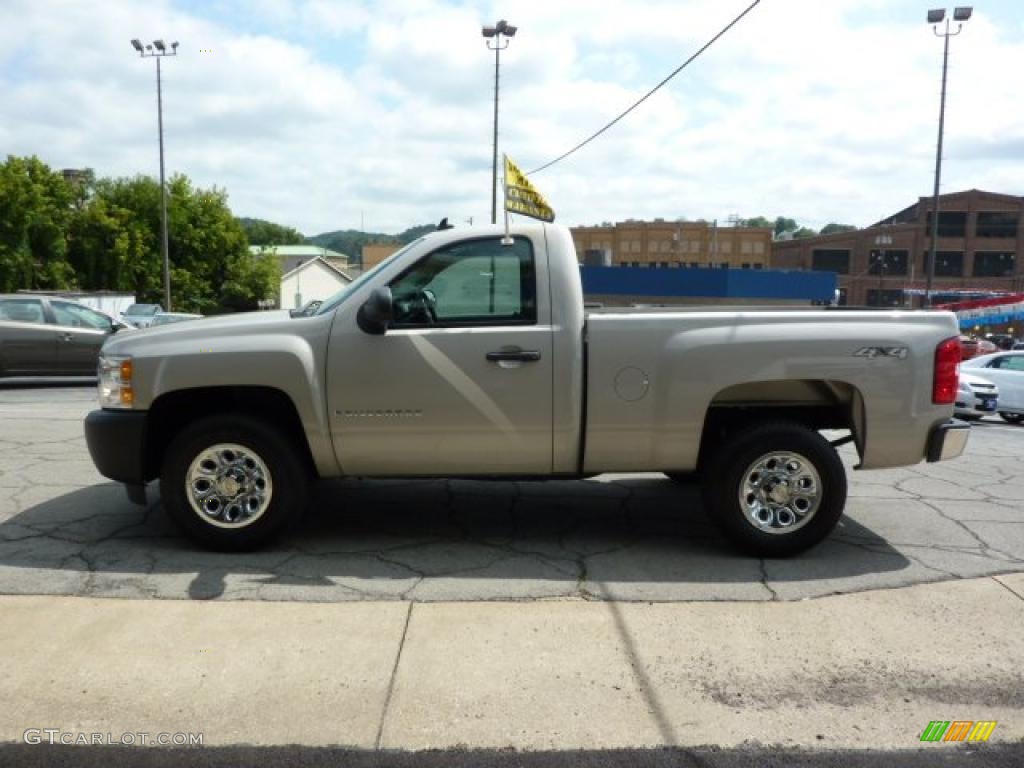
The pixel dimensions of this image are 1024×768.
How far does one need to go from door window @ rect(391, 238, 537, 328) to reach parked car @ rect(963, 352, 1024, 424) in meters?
13.5

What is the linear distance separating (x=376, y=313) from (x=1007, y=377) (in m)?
14.3

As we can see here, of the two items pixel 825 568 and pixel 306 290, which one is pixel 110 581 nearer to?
pixel 825 568

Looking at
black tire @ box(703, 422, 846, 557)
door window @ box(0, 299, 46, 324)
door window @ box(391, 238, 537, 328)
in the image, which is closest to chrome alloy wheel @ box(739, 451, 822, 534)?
black tire @ box(703, 422, 846, 557)

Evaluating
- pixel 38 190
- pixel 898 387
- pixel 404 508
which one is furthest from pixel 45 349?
pixel 38 190

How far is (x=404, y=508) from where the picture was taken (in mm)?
5992

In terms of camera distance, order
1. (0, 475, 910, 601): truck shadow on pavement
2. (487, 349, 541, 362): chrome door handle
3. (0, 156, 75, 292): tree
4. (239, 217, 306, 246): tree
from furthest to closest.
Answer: (239, 217, 306, 246): tree < (0, 156, 75, 292): tree < (487, 349, 541, 362): chrome door handle < (0, 475, 910, 601): truck shadow on pavement

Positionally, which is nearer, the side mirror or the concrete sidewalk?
the concrete sidewalk

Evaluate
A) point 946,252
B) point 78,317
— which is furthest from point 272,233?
point 78,317

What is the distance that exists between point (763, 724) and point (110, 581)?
3.44 metres

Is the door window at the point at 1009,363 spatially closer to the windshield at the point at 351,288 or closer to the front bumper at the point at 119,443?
the windshield at the point at 351,288

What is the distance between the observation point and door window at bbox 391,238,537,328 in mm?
4840

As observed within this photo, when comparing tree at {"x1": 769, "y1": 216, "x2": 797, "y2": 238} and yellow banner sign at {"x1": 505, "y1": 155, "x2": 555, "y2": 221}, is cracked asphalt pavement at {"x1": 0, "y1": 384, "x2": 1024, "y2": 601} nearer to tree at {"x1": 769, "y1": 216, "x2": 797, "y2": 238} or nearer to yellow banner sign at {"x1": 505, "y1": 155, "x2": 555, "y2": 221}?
yellow banner sign at {"x1": 505, "y1": 155, "x2": 555, "y2": 221}

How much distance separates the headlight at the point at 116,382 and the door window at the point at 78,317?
10.5 metres

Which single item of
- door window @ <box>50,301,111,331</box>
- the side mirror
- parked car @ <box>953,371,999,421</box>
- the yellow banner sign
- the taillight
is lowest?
parked car @ <box>953,371,999,421</box>
